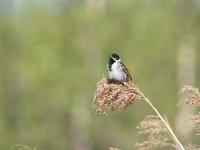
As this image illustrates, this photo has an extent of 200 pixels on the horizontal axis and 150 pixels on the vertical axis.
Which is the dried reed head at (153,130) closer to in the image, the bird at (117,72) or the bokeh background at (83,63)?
the bird at (117,72)

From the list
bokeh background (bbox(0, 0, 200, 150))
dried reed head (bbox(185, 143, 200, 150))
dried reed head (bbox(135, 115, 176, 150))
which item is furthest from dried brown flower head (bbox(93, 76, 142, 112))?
bokeh background (bbox(0, 0, 200, 150))

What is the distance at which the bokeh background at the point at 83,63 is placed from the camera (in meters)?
36.7

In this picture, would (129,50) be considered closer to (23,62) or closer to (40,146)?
(23,62)

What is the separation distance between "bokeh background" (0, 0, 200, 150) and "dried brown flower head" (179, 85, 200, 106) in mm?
26294

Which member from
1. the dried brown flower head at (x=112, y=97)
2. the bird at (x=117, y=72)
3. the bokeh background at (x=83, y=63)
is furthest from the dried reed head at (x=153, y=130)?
the bokeh background at (x=83, y=63)

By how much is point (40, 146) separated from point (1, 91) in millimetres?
6157

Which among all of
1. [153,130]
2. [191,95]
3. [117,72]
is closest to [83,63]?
[117,72]

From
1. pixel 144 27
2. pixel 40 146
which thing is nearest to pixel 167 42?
pixel 144 27

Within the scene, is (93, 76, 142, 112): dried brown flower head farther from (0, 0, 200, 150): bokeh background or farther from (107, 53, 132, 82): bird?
(0, 0, 200, 150): bokeh background

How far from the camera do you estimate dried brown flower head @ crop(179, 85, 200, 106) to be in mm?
7707

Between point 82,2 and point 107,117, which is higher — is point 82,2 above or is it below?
above

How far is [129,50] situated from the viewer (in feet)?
131

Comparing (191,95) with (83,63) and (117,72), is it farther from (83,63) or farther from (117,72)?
(83,63)

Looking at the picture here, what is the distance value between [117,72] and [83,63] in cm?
2933
